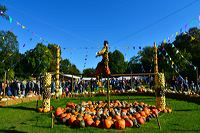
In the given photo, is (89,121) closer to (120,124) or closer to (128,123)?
(120,124)

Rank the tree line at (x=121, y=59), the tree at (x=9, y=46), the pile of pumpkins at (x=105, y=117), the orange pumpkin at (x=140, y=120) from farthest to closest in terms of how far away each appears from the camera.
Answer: the tree at (x=9, y=46) → the tree line at (x=121, y=59) → the orange pumpkin at (x=140, y=120) → the pile of pumpkins at (x=105, y=117)

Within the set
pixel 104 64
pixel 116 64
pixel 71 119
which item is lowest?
pixel 71 119

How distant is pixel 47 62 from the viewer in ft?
272

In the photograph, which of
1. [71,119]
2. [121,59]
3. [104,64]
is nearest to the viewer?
[71,119]

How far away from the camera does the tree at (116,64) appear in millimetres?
94062

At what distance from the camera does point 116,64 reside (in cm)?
9588

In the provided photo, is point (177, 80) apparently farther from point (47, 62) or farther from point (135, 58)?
point (135, 58)

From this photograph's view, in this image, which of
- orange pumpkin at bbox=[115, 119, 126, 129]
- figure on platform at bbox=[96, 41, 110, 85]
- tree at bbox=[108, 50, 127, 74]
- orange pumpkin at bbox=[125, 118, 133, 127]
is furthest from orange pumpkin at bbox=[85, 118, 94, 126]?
tree at bbox=[108, 50, 127, 74]

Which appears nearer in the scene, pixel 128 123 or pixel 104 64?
pixel 128 123

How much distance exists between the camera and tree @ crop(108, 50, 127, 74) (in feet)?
309

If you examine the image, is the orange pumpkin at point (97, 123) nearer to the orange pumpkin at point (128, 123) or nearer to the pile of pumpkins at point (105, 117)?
the pile of pumpkins at point (105, 117)

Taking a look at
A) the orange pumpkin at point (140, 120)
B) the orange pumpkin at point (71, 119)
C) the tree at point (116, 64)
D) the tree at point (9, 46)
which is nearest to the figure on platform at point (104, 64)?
the orange pumpkin at point (140, 120)

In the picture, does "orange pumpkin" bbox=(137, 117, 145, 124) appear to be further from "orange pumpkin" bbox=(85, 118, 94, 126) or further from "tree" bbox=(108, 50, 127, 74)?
"tree" bbox=(108, 50, 127, 74)

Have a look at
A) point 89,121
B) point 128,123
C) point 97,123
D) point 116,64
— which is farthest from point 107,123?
point 116,64
